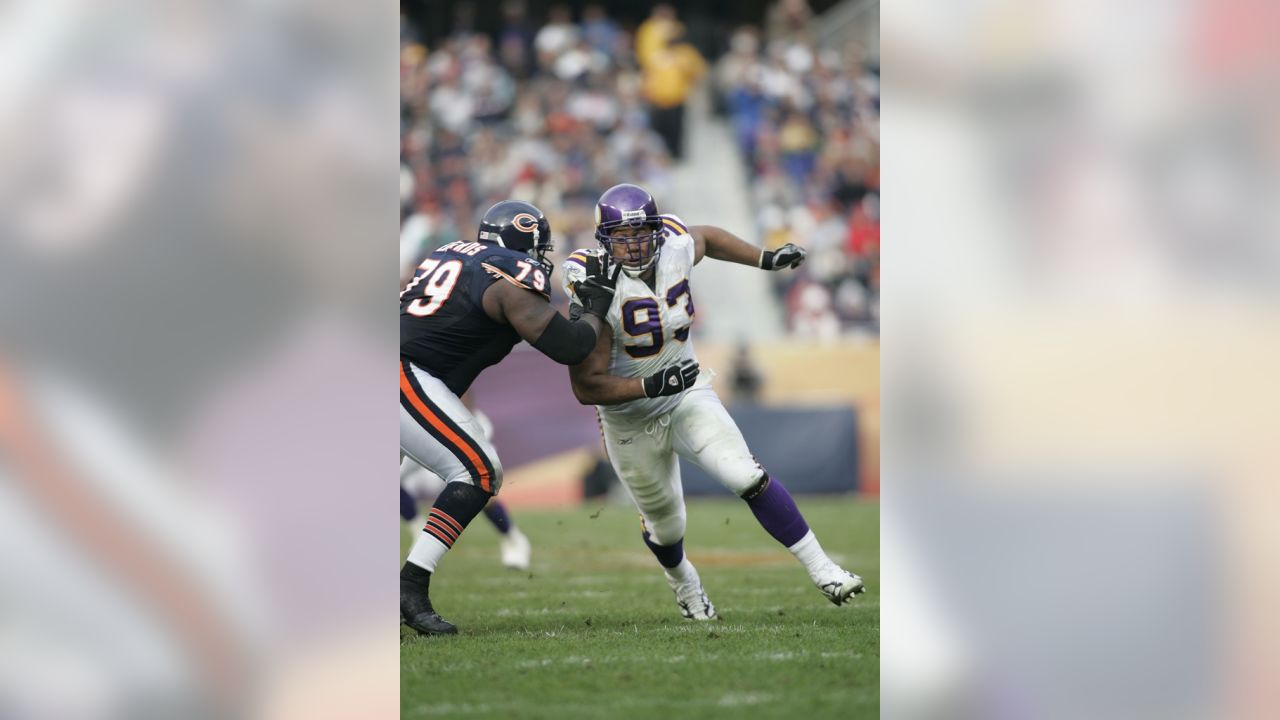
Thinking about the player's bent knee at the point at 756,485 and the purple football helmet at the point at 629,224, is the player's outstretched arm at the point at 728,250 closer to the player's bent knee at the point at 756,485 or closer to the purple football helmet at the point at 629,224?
the purple football helmet at the point at 629,224

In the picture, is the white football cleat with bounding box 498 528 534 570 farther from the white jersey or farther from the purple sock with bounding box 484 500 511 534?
the white jersey

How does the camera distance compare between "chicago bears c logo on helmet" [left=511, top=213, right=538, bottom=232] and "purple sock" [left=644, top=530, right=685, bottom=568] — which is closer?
"purple sock" [left=644, top=530, right=685, bottom=568]

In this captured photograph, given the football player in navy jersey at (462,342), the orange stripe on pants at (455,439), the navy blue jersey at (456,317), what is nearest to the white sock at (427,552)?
the football player in navy jersey at (462,342)

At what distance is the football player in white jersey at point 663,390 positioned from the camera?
5.04 meters

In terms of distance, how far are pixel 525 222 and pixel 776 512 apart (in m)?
1.61

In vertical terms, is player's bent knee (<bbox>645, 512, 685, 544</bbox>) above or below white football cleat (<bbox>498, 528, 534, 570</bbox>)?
above

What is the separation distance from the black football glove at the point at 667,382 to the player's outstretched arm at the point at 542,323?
255 millimetres

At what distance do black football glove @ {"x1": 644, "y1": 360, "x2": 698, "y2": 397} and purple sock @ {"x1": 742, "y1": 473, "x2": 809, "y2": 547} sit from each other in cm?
46

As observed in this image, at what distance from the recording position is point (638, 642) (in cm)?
480

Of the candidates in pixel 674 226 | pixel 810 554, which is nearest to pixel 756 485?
pixel 810 554

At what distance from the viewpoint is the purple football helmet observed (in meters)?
5.13
